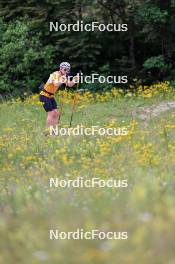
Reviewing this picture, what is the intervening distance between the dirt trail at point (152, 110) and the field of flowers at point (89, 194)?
165 mm

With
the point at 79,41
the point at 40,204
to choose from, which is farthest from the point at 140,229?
the point at 79,41

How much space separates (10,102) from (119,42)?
5952 mm

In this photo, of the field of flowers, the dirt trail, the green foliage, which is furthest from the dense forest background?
the field of flowers

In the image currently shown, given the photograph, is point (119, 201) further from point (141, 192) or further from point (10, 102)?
point (10, 102)

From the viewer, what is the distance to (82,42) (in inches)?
898

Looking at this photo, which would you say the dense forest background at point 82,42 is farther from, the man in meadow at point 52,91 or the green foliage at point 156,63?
the man in meadow at point 52,91

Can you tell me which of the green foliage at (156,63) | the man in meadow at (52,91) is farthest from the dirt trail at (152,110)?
the green foliage at (156,63)

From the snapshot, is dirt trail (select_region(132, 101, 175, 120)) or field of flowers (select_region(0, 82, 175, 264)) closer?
field of flowers (select_region(0, 82, 175, 264))

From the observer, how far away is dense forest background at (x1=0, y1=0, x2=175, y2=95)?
73.7 ft

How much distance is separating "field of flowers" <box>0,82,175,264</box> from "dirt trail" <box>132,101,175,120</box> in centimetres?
17

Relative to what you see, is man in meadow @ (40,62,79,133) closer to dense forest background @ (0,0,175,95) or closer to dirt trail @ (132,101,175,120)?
dirt trail @ (132,101,175,120)

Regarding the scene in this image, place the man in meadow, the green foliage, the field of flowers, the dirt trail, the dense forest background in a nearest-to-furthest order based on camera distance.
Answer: the field of flowers
the man in meadow
the dirt trail
the green foliage
the dense forest background

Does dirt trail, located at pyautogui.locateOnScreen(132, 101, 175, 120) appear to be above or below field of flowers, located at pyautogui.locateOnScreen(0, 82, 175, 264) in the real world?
below

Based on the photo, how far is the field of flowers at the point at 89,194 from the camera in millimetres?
4473
